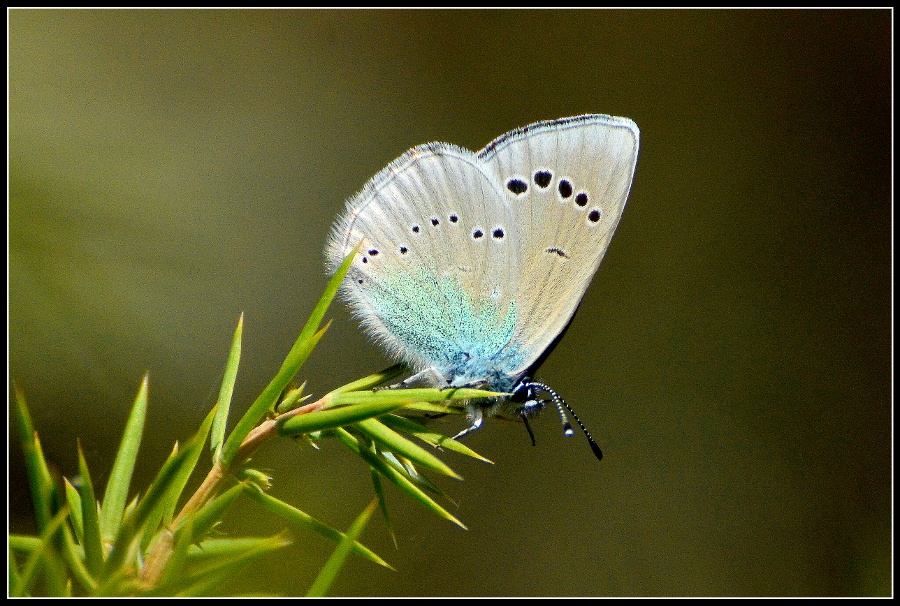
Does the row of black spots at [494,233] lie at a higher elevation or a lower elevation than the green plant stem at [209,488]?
higher

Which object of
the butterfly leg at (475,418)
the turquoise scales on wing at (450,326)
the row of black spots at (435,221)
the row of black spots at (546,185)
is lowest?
the butterfly leg at (475,418)

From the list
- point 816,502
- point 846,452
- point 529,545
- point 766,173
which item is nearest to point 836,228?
point 766,173

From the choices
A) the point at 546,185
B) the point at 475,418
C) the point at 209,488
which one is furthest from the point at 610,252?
the point at 209,488

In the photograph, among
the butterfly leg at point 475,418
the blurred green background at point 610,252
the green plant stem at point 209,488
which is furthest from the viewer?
the blurred green background at point 610,252

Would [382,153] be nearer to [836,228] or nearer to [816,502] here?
[836,228]

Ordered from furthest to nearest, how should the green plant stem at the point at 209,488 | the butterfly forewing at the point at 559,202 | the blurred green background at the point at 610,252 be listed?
the blurred green background at the point at 610,252
the butterfly forewing at the point at 559,202
the green plant stem at the point at 209,488

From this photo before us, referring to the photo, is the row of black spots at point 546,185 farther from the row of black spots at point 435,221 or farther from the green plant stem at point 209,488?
the green plant stem at point 209,488

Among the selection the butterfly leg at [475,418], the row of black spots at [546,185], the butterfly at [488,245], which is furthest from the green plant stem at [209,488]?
the row of black spots at [546,185]

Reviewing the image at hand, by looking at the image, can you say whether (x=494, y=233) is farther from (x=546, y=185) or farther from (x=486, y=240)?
(x=546, y=185)
